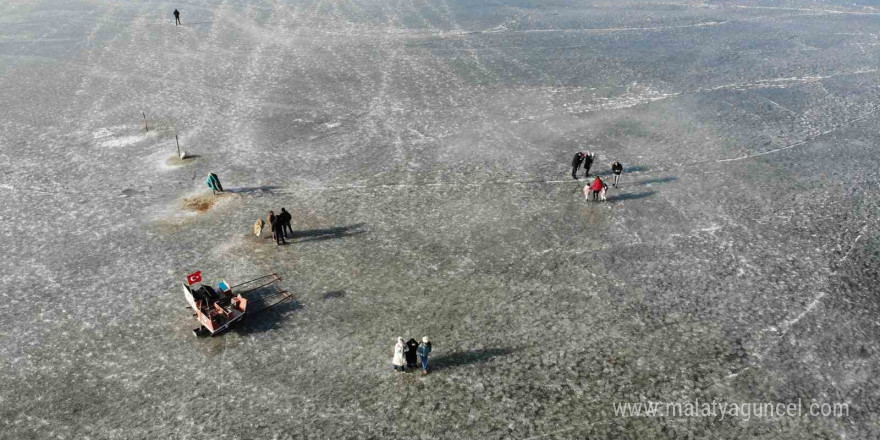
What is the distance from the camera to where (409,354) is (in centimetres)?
1642

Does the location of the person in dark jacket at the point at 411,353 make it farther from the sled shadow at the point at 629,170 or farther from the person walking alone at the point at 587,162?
the sled shadow at the point at 629,170

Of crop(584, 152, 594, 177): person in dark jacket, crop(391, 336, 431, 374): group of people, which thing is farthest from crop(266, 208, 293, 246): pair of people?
crop(584, 152, 594, 177): person in dark jacket

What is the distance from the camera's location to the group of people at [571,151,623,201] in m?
25.5

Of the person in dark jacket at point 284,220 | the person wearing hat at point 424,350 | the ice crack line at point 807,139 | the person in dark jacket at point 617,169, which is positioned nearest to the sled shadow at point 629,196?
the person in dark jacket at point 617,169

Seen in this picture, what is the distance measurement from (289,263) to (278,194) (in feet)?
19.6

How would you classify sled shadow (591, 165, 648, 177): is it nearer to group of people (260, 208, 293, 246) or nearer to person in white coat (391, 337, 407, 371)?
group of people (260, 208, 293, 246)

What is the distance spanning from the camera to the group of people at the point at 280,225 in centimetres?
2212

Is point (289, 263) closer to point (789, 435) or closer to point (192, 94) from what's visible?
point (789, 435)

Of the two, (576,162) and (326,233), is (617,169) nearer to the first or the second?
(576,162)

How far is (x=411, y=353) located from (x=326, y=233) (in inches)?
355

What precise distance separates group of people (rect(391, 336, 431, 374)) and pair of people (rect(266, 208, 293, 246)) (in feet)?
27.5

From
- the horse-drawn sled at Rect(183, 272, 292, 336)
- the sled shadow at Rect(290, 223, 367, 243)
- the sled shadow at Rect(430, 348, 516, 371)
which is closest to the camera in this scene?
the sled shadow at Rect(430, 348, 516, 371)

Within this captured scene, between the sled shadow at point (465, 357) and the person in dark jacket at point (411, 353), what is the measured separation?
0.74 meters

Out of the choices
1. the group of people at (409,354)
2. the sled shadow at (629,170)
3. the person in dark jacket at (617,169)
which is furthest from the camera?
the sled shadow at (629,170)
